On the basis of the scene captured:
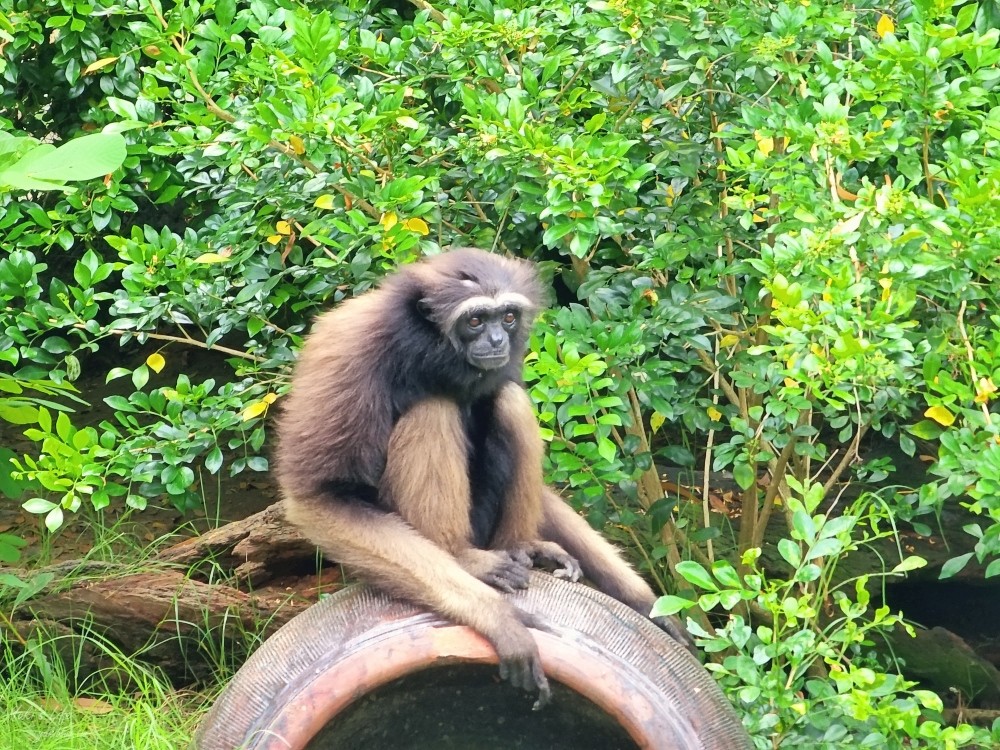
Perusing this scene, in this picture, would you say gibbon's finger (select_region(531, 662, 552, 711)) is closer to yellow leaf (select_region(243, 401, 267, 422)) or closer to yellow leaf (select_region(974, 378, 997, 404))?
yellow leaf (select_region(974, 378, 997, 404))

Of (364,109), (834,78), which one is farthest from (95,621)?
(834,78)

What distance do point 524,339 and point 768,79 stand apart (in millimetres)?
1593

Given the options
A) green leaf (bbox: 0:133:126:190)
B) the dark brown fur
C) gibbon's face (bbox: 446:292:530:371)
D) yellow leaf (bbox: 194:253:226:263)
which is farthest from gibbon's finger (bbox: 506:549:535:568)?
green leaf (bbox: 0:133:126:190)

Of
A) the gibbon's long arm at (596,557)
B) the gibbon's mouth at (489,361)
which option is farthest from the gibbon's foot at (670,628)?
the gibbon's mouth at (489,361)

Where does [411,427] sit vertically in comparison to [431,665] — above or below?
above

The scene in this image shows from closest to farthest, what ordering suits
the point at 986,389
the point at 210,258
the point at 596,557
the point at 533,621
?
the point at 986,389 < the point at 533,621 < the point at 596,557 < the point at 210,258

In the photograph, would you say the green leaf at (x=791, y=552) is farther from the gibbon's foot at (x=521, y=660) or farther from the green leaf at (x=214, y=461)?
the green leaf at (x=214, y=461)


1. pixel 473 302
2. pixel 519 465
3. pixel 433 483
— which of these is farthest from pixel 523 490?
pixel 473 302

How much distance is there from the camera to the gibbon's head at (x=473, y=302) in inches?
193

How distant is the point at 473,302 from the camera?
4.88 m

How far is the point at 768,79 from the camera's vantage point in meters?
5.26

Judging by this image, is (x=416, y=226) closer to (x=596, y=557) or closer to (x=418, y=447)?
(x=418, y=447)

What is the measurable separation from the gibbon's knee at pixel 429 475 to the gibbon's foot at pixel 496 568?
0.26 ft

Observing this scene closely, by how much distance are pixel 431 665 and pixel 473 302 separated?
4.87 ft
